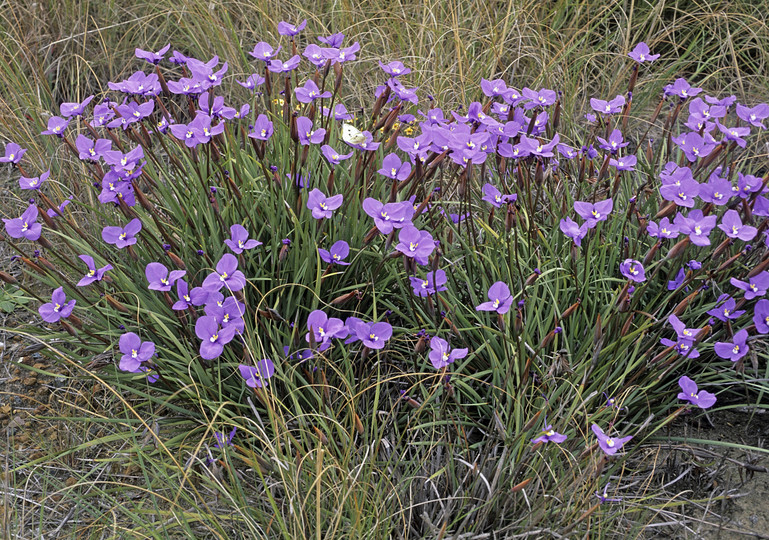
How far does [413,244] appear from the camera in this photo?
2.01 m

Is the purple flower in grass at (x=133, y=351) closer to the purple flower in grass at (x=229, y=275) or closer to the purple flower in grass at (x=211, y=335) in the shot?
the purple flower in grass at (x=211, y=335)

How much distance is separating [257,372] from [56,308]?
2.31ft

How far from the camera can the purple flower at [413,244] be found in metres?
1.97

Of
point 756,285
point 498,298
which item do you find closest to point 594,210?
point 498,298

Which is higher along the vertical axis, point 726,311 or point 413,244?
→ point 413,244

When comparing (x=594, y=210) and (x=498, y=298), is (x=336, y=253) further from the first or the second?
(x=594, y=210)

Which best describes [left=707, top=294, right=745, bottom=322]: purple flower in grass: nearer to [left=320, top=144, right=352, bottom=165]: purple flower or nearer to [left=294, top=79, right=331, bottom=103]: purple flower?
[left=320, top=144, right=352, bottom=165]: purple flower

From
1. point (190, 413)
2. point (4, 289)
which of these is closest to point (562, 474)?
point (190, 413)

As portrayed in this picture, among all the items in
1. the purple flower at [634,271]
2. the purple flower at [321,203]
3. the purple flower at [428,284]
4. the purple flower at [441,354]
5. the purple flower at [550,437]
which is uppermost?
the purple flower at [321,203]

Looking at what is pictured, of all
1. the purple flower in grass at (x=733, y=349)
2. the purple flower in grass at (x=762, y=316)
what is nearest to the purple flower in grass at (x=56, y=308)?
the purple flower in grass at (x=733, y=349)

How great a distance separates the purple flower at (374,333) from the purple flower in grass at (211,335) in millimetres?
396

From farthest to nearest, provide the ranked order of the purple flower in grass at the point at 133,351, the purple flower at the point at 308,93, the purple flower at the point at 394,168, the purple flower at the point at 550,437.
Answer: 1. the purple flower at the point at 308,93
2. the purple flower at the point at 394,168
3. the purple flower in grass at the point at 133,351
4. the purple flower at the point at 550,437

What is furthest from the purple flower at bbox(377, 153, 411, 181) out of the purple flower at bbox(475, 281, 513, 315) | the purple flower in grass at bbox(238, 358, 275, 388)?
the purple flower in grass at bbox(238, 358, 275, 388)

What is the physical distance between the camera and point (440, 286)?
7.47 feet
